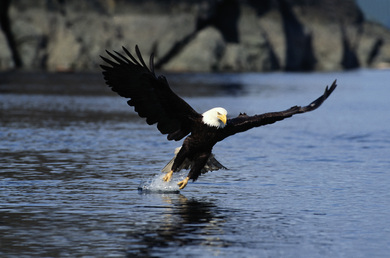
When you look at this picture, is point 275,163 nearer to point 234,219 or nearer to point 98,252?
point 234,219

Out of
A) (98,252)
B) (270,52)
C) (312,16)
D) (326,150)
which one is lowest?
(98,252)

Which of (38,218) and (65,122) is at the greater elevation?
(65,122)

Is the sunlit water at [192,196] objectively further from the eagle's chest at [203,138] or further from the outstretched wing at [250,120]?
the outstretched wing at [250,120]

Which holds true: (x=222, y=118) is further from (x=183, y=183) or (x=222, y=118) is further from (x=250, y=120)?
(x=183, y=183)

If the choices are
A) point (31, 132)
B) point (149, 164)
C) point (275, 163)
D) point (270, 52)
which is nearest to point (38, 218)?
point (149, 164)

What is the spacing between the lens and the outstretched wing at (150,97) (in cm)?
1286

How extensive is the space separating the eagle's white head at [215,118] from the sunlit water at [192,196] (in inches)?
45.1

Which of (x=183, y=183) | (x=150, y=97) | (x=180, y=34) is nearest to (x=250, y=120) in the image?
(x=183, y=183)

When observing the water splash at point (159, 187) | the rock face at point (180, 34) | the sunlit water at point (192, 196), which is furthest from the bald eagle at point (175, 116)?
the rock face at point (180, 34)

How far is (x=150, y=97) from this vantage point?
13.2 meters

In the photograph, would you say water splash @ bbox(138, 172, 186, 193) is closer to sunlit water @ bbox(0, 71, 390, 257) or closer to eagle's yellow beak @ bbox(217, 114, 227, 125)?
sunlit water @ bbox(0, 71, 390, 257)

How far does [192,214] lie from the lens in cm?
1170

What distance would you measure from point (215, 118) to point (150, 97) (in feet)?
4.08

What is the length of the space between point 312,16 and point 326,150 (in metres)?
125
